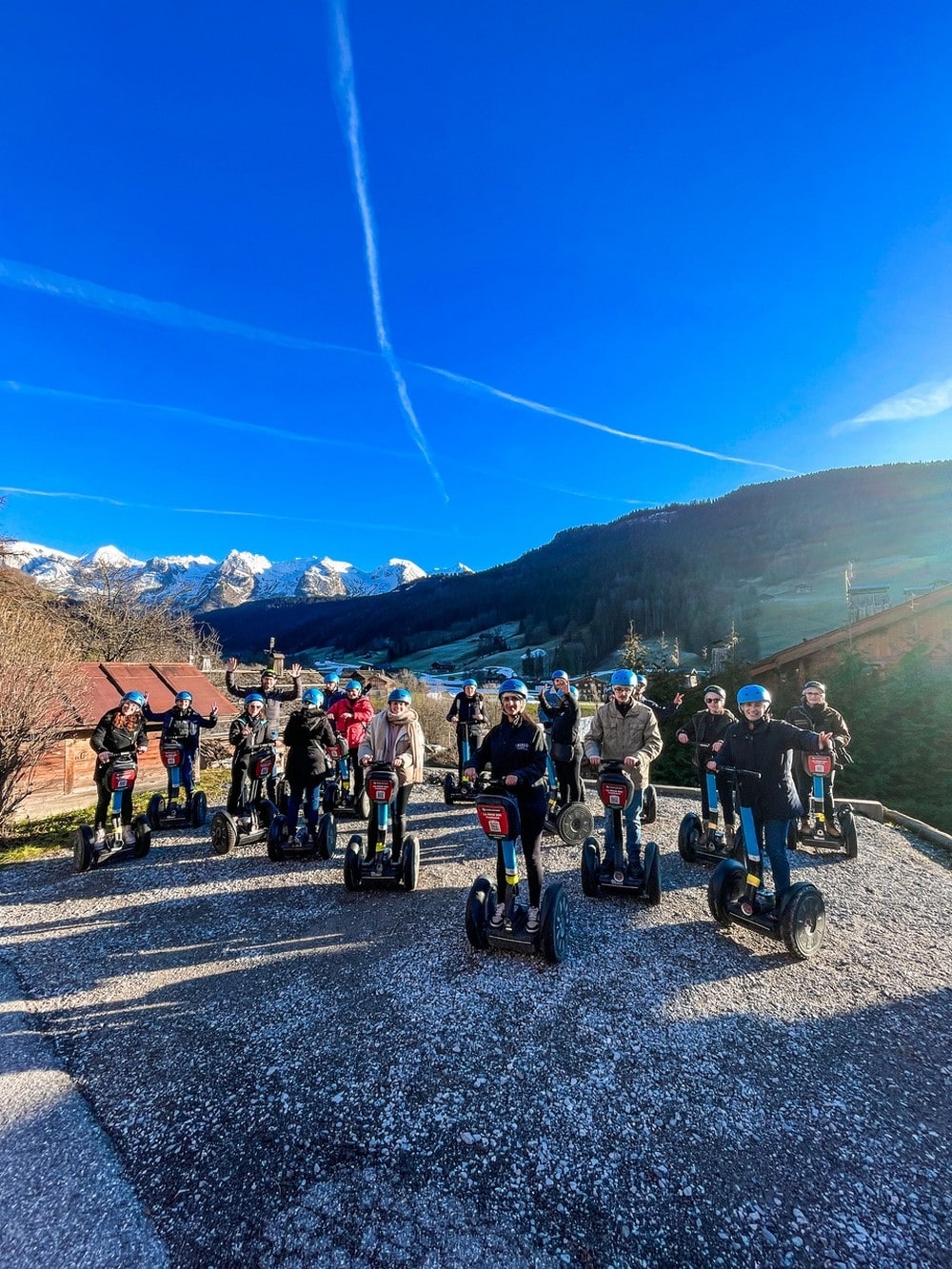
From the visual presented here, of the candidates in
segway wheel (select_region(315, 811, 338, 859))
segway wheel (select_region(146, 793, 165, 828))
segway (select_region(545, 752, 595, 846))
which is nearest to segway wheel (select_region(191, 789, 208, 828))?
segway wheel (select_region(146, 793, 165, 828))

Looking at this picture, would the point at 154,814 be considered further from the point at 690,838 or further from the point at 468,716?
the point at 690,838

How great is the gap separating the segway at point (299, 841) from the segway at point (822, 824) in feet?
23.1

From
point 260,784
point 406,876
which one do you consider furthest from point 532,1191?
point 260,784

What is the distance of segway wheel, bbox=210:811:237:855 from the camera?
788 centimetres

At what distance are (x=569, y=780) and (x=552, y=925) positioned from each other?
4302 mm

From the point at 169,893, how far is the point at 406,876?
318cm

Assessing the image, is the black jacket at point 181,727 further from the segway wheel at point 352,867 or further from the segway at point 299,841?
the segway wheel at point 352,867

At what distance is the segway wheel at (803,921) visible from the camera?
15.7 feet

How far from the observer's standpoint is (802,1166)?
2.86m

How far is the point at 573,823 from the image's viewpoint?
27.0ft

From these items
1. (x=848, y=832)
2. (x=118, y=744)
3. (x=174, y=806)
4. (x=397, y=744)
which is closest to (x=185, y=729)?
(x=174, y=806)

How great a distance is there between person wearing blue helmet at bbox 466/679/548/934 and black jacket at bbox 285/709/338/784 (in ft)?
12.0

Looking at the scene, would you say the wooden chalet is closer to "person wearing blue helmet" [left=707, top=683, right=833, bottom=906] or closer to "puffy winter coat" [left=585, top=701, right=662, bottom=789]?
"puffy winter coat" [left=585, top=701, right=662, bottom=789]

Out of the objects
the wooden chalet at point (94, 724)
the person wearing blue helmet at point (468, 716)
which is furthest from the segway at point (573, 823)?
the wooden chalet at point (94, 724)
